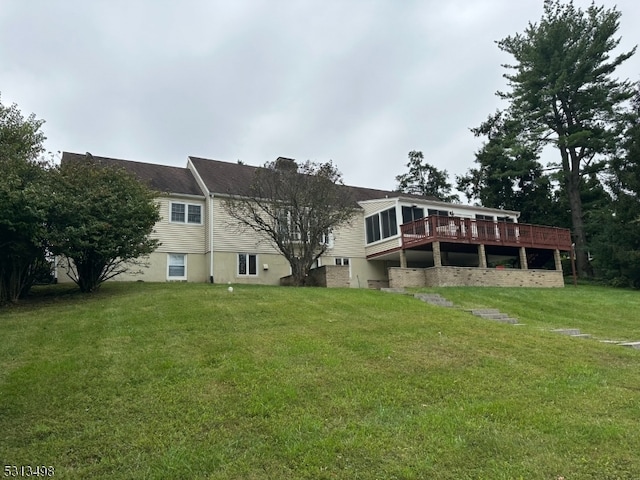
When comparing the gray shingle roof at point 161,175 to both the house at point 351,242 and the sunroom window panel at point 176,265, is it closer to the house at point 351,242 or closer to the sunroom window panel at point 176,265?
the house at point 351,242

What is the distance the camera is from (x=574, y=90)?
105 ft

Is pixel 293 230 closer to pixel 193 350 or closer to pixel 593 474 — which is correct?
pixel 193 350

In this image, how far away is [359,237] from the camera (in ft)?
84.7

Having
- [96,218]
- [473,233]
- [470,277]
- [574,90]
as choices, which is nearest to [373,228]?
[473,233]

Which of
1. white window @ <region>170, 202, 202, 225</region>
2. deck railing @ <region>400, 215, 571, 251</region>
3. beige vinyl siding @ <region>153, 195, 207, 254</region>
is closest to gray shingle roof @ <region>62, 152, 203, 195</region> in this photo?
beige vinyl siding @ <region>153, 195, 207, 254</region>

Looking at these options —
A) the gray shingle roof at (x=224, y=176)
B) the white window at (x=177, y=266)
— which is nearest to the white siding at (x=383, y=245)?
the gray shingle roof at (x=224, y=176)

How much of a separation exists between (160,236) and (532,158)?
27953 millimetres

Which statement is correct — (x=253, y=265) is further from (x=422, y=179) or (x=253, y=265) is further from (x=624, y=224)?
(x=422, y=179)

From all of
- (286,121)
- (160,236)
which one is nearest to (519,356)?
(160,236)

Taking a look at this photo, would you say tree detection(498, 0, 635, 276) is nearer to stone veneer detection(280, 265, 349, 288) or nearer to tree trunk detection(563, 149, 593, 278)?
tree trunk detection(563, 149, 593, 278)

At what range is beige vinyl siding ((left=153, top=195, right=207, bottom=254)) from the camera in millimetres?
20812

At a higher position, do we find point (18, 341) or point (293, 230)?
point (293, 230)

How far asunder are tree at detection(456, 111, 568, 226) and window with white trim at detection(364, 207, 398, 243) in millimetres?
13882

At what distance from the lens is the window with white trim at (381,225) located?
2433cm
